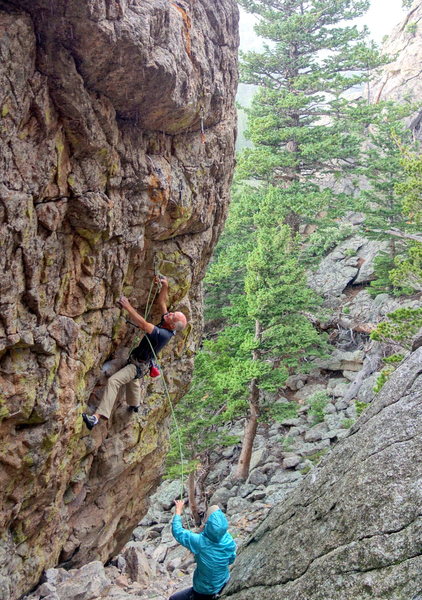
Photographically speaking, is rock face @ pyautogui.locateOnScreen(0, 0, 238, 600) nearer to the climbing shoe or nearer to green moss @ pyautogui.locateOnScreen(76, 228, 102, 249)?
green moss @ pyautogui.locateOnScreen(76, 228, 102, 249)

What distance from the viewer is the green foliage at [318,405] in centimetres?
1886

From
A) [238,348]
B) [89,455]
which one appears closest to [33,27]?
[89,455]

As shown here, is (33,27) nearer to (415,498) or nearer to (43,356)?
(43,356)

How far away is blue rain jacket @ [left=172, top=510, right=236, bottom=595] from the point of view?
5.73 meters

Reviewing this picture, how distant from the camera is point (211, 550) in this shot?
5.89 meters

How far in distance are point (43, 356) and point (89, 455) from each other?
9.42 feet

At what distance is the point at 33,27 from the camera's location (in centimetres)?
438

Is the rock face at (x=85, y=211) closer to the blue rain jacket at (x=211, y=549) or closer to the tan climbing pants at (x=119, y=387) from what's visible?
the tan climbing pants at (x=119, y=387)

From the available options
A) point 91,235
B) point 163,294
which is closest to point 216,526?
point 163,294

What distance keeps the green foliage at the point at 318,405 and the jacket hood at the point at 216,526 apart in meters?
13.7

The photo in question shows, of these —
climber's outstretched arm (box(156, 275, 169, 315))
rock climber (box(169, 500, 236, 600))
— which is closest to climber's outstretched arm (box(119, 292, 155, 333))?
climber's outstretched arm (box(156, 275, 169, 315))

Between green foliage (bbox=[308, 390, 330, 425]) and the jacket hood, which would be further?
green foliage (bbox=[308, 390, 330, 425])

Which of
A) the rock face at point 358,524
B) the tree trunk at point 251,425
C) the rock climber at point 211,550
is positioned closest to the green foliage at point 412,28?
the tree trunk at point 251,425

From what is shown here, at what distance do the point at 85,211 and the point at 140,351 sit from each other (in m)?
2.64
